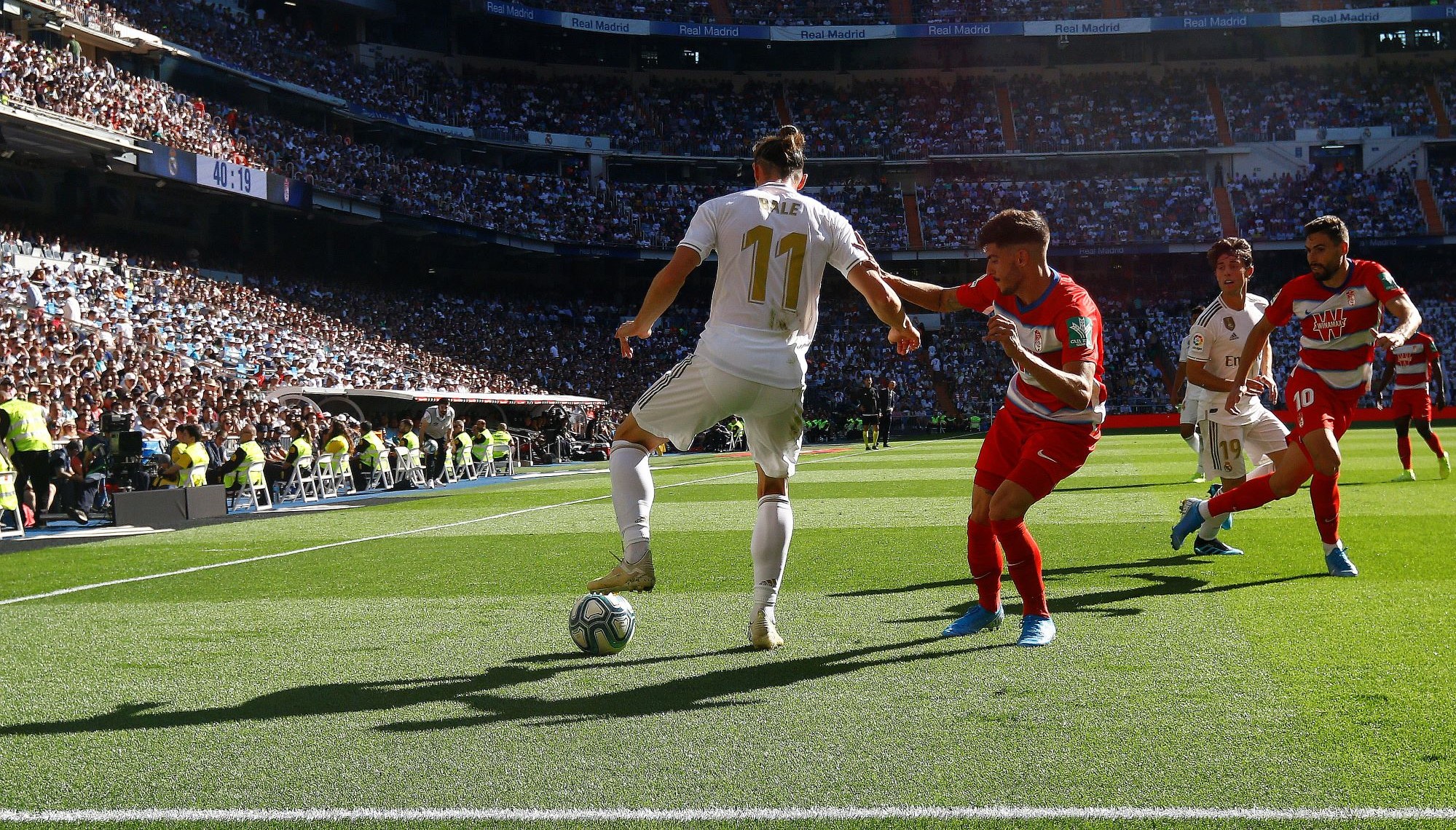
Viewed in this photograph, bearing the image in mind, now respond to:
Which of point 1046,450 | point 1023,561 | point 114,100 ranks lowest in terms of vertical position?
point 1023,561

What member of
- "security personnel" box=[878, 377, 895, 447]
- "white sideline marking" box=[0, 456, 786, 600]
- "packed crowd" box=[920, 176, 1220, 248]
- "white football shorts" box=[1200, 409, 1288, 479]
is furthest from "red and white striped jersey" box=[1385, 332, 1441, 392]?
"packed crowd" box=[920, 176, 1220, 248]

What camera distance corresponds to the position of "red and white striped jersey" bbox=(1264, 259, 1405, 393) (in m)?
7.46

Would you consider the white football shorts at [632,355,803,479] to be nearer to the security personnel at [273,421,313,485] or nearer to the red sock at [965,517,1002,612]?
the red sock at [965,517,1002,612]

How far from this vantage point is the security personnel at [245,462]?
17.8 meters

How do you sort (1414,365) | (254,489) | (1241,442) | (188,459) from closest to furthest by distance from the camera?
(1241,442)
(1414,365)
(188,459)
(254,489)

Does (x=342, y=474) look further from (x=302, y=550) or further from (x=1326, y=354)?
(x=1326, y=354)

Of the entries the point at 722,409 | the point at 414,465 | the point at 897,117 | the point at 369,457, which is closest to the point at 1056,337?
the point at 722,409

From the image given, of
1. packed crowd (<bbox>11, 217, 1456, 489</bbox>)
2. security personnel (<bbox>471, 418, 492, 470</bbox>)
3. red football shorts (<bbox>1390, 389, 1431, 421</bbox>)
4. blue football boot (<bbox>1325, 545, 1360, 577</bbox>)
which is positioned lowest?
blue football boot (<bbox>1325, 545, 1360, 577</bbox>)

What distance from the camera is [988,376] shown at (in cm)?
5059

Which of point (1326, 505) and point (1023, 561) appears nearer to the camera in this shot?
point (1023, 561)

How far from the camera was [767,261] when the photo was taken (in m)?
5.13

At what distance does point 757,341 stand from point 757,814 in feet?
8.23

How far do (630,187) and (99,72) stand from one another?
88.4ft

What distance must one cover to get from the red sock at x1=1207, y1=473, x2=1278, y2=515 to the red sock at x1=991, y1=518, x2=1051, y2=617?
2836mm
